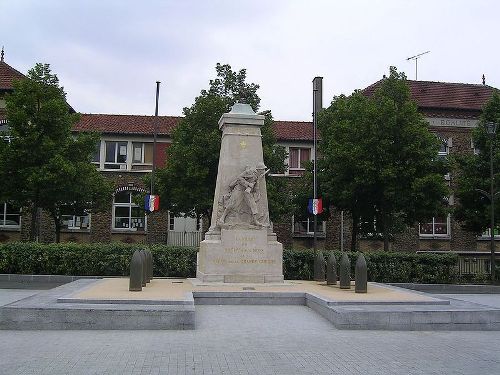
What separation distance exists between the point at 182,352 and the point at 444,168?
20.1 m

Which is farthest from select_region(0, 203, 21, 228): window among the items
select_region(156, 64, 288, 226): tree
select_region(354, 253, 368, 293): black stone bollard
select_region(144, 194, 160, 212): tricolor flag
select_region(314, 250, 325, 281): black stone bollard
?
select_region(354, 253, 368, 293): black stone bollard

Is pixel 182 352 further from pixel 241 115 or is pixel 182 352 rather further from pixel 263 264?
pixel 241 115

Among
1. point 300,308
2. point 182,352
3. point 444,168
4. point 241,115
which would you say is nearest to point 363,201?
point 444,168

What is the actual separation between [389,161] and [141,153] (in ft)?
62.2

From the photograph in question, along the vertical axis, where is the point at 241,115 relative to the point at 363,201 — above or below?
above

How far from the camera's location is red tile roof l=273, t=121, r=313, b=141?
3968 centimetres

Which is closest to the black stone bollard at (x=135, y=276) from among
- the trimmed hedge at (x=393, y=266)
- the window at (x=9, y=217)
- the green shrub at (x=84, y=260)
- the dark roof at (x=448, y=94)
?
the green shrub at (x=84, y=260)

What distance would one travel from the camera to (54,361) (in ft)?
26.6

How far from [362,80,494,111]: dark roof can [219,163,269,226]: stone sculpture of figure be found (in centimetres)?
2436

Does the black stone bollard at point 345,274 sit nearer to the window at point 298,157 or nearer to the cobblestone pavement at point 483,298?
the cobblestone pavement at point 483,298

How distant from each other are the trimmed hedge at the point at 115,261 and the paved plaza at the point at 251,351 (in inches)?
373

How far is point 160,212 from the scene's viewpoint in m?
37.3

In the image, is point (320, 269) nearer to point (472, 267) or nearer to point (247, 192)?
point (247, 192)

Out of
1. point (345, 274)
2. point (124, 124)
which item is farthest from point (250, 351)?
point (124, 124)
